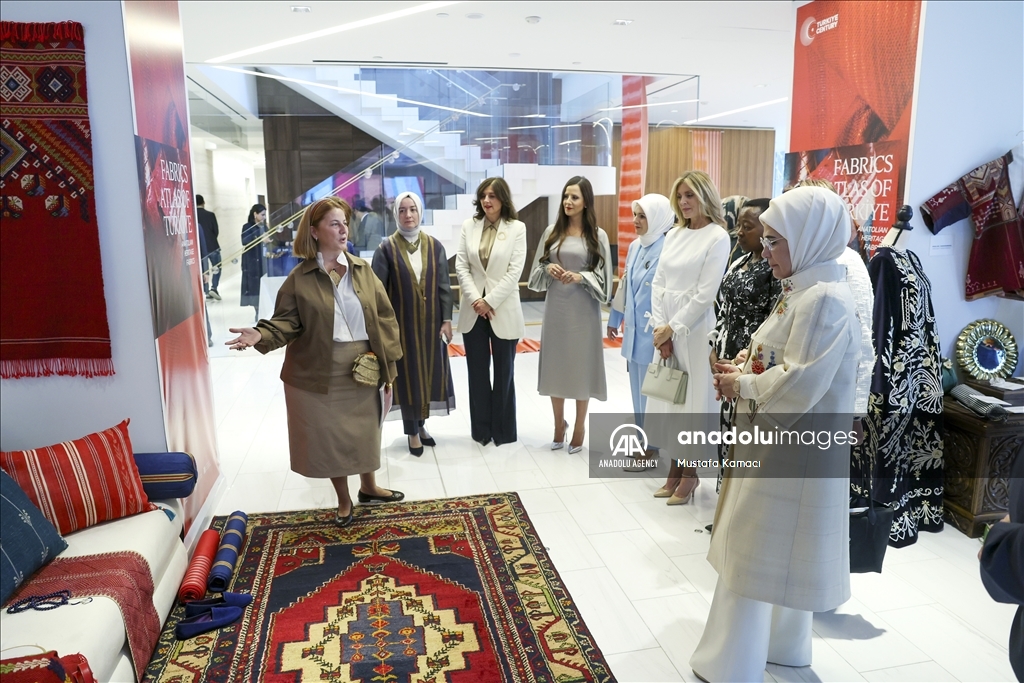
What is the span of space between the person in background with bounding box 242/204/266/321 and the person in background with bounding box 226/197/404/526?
4375mm

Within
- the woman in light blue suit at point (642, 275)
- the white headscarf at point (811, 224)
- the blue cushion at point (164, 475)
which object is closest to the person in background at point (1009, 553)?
the white headscarf at point (811, 224)

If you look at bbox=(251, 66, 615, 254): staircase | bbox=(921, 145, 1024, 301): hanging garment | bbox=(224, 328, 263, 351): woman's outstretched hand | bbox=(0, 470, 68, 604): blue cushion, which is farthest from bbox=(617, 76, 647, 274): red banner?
bbox=(0, 470, 68, 604): blue cushion

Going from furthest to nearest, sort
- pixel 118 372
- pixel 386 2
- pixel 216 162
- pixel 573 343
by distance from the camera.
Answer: pixel 216 162
pixel 386 2
pixel 573 343
pixel 118 372

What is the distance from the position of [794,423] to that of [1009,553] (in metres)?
0.69

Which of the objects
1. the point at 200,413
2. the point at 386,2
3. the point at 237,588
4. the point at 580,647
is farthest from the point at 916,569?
the point at 386,2

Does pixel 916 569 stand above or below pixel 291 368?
below

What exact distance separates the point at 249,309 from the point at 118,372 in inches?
186

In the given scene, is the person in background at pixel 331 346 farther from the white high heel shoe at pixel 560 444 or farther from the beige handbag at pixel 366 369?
the white high heel shoe at pixel 560 444

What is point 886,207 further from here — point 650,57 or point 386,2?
point 650,57

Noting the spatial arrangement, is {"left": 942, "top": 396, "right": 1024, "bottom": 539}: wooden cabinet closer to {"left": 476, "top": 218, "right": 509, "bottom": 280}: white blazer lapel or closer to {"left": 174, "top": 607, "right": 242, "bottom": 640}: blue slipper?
{"left": 476, "top": 218, "right": 509, "bottom": 280}: white blazer lapel

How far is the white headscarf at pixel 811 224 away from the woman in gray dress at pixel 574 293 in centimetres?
216

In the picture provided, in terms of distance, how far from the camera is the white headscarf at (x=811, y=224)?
199 centimetres

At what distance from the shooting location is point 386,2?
5.15 meters

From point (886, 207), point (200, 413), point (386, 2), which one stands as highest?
point (386, 2)
